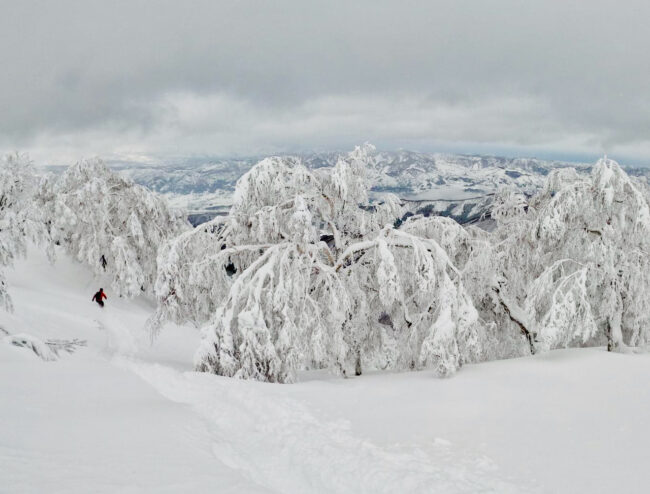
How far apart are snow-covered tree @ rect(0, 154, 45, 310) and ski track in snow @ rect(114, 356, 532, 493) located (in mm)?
5579

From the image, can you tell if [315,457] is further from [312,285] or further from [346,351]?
[312,285]

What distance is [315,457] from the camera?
22.3ft

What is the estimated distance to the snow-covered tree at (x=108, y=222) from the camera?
2420cm

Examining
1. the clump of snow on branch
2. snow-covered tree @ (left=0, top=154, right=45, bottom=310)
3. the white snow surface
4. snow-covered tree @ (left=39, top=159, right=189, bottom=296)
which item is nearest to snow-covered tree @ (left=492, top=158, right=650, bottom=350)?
the clump of snow on branch

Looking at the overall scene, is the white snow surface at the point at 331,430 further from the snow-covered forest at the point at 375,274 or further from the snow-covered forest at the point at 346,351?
the snow-covered forest at the point at 375,274

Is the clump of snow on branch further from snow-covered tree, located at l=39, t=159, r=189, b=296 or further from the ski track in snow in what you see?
snow-covered tree, located at l=39, t=159, r=189, b=296

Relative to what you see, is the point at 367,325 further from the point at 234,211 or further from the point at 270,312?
the point at 234,211

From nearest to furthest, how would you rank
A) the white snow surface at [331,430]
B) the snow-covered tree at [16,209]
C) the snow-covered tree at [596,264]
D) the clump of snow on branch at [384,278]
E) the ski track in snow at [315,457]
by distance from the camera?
the white snow surface at [331,430] < the ski track in snow at [315,457] < the snow-covered tree at [16,209] < the snow-covered tree at [596,264] < the clump of snow on branch at [384,278]

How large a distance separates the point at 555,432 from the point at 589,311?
15.9ft

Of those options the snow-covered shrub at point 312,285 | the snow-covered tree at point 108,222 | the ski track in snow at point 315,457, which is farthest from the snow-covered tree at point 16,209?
the snow-covered tree at point 108,222

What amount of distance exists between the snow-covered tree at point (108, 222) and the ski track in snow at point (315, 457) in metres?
17.1

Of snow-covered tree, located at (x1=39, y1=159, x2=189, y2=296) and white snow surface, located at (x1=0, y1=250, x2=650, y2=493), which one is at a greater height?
snow-covered tree, located at (x1=39, y1=159, x2=189, y2=296)

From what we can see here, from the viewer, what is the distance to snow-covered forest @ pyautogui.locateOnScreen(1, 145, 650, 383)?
35.1 feet

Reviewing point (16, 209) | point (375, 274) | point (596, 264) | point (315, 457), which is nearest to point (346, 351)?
point (375, 274)
